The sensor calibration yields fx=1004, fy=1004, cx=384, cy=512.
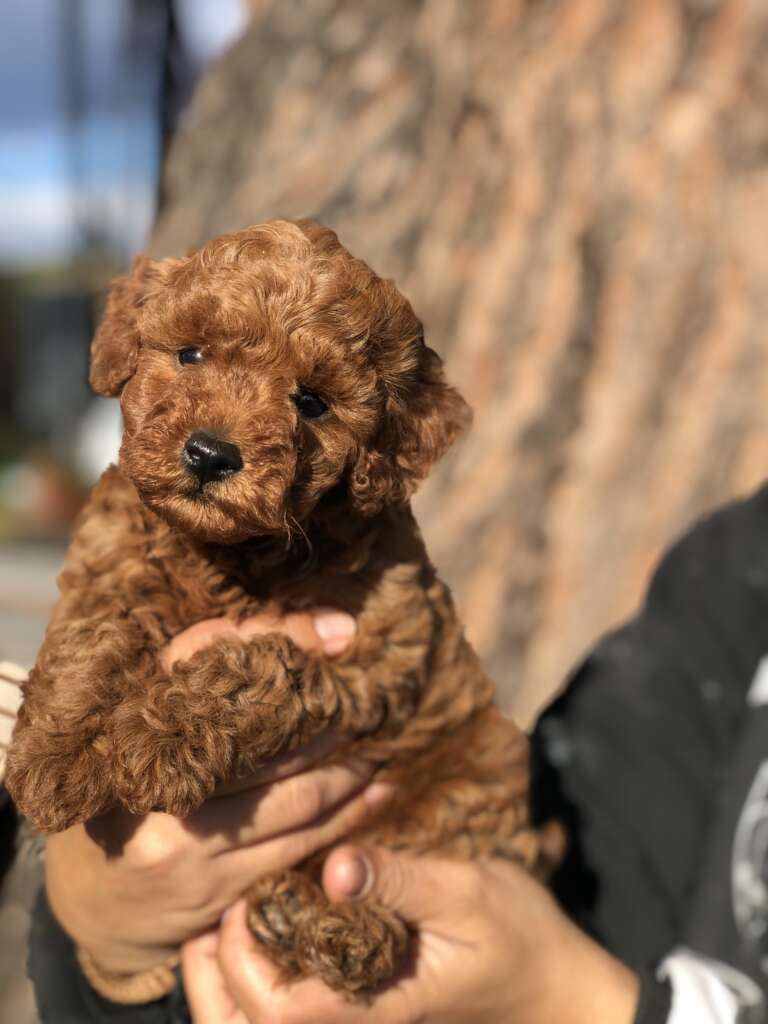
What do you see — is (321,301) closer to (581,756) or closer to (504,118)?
(581,756)

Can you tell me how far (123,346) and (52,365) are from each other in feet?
55.7

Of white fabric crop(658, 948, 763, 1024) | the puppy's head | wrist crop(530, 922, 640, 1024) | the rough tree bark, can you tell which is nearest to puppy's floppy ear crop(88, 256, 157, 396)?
the puppy's head

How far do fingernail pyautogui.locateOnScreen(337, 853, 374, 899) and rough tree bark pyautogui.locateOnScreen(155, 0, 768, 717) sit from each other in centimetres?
273

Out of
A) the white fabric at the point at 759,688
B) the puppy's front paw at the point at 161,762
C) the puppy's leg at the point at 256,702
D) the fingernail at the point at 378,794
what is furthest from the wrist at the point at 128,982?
the white fabric at the point at 759,688

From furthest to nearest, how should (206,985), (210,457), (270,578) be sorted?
(206,985), (270,578), (210,457)

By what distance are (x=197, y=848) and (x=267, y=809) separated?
0.62 feet

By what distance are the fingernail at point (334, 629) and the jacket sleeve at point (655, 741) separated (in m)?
1.95

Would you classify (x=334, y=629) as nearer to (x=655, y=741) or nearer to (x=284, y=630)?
(x=284, y=630)

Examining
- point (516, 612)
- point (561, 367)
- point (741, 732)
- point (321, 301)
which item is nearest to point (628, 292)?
point (561, 367)

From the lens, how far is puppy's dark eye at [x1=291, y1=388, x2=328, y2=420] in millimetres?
1754

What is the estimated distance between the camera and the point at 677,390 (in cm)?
523

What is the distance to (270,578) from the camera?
2264 millimetres

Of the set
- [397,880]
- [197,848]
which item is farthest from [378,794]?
[197,848]

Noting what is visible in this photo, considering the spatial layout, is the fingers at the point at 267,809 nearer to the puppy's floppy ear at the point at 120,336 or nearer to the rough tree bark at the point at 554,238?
the puppy's floppy ear at the point at 120,336
